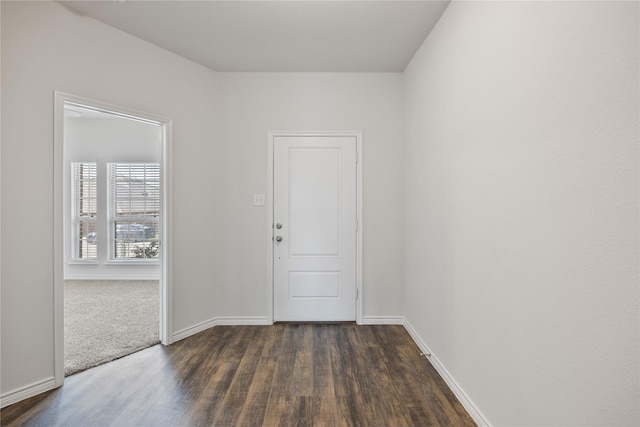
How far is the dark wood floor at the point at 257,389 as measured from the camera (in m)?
1.81

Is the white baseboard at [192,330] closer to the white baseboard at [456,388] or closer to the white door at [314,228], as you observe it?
the white door at [314,228]

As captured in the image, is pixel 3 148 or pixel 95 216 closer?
pixel 3 148

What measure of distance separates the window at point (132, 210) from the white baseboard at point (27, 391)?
3.42 m

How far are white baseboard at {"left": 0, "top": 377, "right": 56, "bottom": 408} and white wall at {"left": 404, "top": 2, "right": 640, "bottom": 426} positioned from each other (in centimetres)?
269

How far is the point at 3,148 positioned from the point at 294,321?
8.80 feet

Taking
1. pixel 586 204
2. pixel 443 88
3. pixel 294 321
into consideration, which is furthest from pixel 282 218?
pixel 586 204

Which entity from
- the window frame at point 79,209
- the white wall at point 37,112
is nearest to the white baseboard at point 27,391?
the white wall at point 37,112

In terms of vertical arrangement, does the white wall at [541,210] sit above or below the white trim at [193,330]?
above

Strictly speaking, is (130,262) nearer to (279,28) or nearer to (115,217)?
(115,217)

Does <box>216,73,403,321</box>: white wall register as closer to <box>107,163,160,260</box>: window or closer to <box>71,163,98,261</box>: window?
<box>107,163,160,260</box>: window

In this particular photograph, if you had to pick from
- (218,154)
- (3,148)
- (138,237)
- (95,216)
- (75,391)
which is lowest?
(75,391)

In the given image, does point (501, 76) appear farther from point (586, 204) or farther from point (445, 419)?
point (445, 419)

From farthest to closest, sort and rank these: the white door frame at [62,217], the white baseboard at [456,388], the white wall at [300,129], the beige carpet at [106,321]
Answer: the white wall at [300,129], the beige carpet at [106,321], the white door frame at [62,217], the white baseboard at [456,388]

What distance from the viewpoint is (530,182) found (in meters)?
1.32
